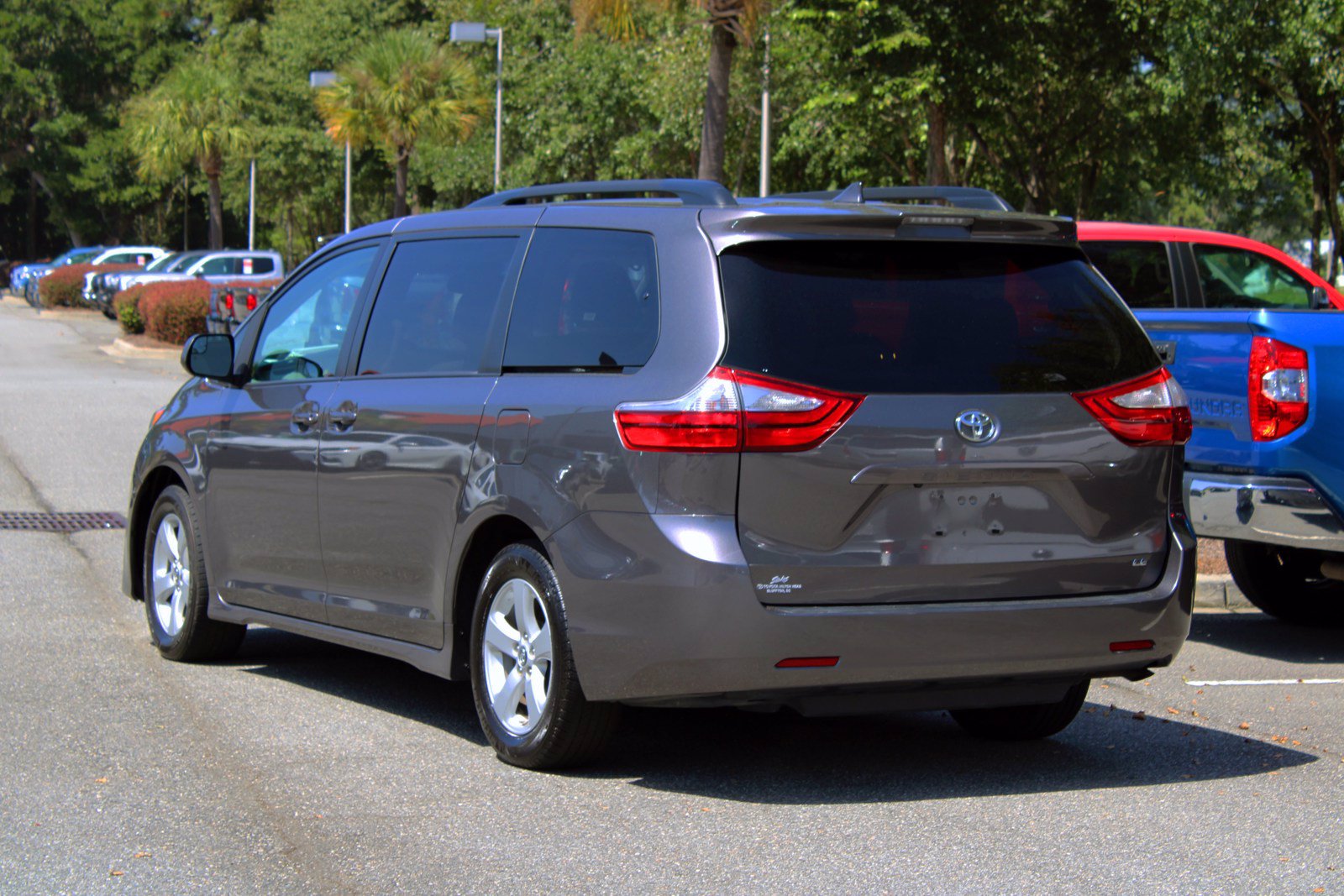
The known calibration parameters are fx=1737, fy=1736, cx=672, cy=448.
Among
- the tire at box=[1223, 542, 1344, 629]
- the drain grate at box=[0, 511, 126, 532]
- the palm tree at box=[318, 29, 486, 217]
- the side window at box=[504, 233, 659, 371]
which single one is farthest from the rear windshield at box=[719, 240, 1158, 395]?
the palm tree at box=[318, 29, 486, 217]

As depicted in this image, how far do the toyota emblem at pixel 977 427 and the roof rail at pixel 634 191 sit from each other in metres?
0.98

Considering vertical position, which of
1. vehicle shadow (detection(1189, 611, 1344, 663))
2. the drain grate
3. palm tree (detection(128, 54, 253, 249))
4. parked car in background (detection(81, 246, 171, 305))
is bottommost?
parked car in background (detection(81, 246, 171, 305))

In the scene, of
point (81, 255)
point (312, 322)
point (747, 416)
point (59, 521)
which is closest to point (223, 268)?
point (81, 255)

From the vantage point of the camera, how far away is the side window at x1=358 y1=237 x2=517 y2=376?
591 centimetres

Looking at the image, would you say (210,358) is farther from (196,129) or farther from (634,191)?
(196,129)

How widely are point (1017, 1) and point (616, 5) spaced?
8.56 meters

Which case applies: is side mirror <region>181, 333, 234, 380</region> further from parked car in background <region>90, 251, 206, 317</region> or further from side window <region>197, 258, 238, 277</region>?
parked car in background <region>90, 251, 206, 317</region>

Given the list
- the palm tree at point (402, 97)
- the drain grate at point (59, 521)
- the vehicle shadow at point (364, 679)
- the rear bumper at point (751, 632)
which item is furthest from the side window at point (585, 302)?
the palm tree at point (402, 97)

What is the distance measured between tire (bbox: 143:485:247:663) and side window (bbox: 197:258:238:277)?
35181 mm

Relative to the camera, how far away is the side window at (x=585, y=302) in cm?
525

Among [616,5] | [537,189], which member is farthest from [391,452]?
[616,5]

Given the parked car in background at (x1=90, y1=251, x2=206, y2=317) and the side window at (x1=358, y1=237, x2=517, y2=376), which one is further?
the parked car in background at (x1=90, y1=251, x2=206, y2=317)

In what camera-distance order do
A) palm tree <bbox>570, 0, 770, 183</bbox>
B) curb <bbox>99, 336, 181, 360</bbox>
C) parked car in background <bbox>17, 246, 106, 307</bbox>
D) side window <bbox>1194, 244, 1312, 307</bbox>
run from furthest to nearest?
parked car in background <bbox>17, 246, 106, 307</bbox>, curb <bbox>99, 336, 181, 360</bbox>, palm tree <bbox>570, 0, 770, 183</bbox>, side window <bbox>1194, 244, 1312, 307</bbox>

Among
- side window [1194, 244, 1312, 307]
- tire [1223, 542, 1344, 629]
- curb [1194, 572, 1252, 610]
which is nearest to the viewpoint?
tire [1223, 542, 1344, 629]
